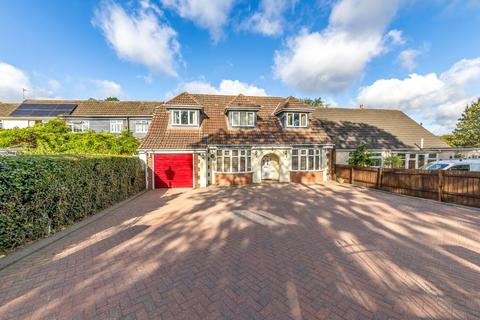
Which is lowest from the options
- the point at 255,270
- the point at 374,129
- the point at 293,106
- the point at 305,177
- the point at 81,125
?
the point at 255,270

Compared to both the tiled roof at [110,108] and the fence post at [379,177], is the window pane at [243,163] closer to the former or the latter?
→ the fence post at [379,177]

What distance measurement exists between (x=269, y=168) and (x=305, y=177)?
3.13 meters

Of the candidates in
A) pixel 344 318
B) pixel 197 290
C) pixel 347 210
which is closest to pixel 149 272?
pixel 197 290

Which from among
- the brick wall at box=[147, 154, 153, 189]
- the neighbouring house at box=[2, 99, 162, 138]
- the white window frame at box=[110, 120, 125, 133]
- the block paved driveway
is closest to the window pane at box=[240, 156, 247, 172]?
the brick wall at box=[147, 154, 153, 189]

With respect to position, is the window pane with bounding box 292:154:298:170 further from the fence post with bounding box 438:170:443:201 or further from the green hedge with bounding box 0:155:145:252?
the green hedge with bounding box 0:155:145:252

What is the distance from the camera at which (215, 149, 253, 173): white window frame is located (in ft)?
49.8

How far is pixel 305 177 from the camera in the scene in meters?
16.3

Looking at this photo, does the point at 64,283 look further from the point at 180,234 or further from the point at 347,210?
the point at 347,210

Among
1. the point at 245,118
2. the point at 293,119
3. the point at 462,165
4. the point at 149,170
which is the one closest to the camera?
the point at 462,165

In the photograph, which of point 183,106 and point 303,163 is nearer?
point 183,106

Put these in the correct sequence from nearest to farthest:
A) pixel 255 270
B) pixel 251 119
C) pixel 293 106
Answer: pixel 255 270 → pixel 251 119 → pixel 293 106

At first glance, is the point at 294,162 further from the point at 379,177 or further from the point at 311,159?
the point at 379,177

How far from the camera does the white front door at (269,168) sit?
1750cm

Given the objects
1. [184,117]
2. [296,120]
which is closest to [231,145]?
[184,117]
